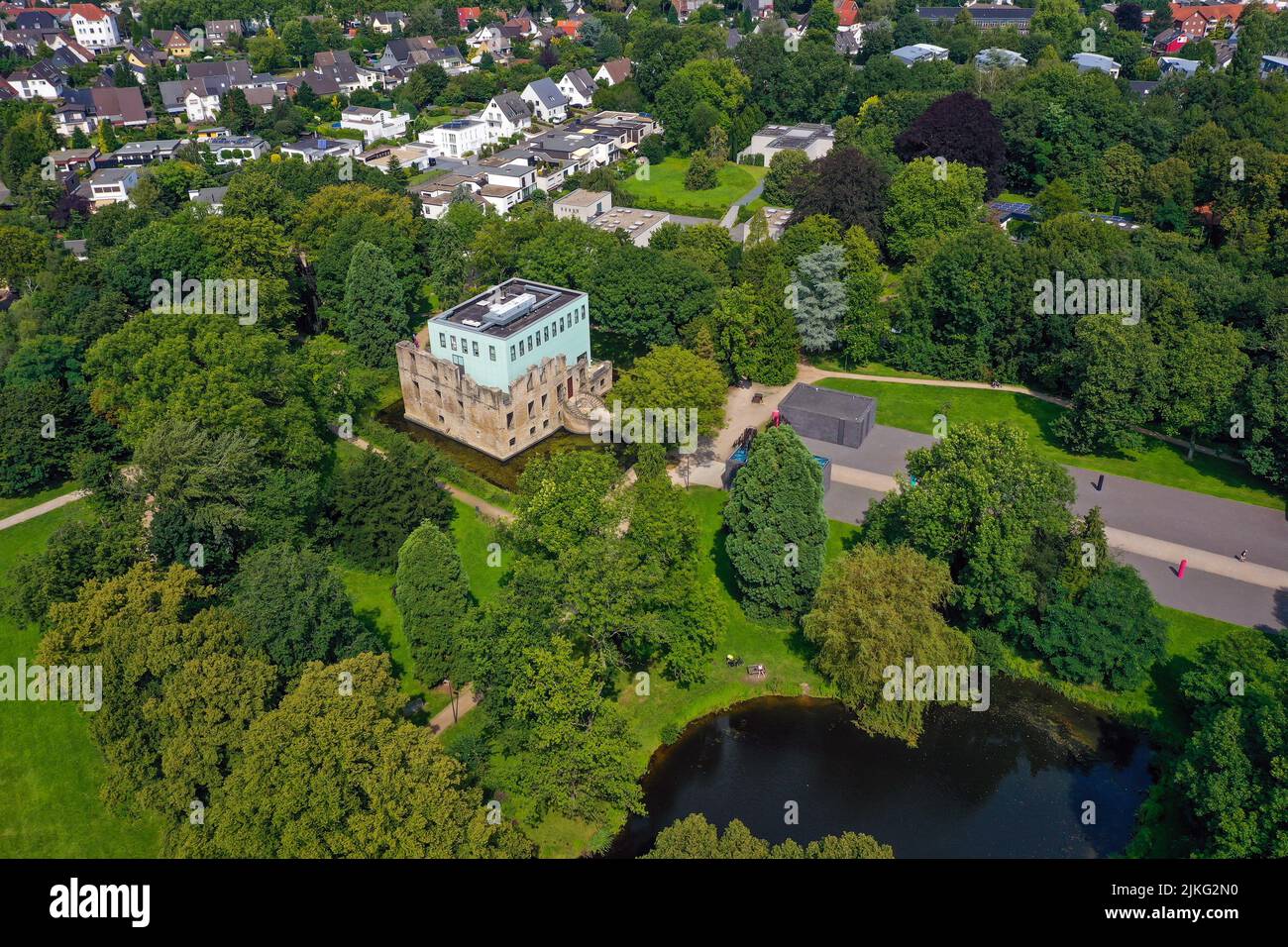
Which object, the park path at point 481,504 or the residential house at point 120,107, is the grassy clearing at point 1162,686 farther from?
the residential house at point 120,107

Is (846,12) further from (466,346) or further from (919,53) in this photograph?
(466,346)

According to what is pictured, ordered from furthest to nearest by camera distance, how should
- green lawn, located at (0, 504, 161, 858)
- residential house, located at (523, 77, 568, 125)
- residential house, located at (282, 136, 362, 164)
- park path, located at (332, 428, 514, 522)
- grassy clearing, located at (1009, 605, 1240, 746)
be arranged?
1. residential house, located at (523, 77, 568, 125)
2. residential house, located at (282, 136, 362, 164)
3. park path, located at (332, 428, 514, 522)
4. grassy clearing, located at (1009, 605, 1240, 746)
5. green lawn, located at (0, 504, 161, 858)

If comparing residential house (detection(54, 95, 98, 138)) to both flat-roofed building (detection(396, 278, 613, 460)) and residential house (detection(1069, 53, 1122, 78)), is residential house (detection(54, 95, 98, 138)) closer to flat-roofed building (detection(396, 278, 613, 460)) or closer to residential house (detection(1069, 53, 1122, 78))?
flat-roofed building (detection(396, 278, 613, 460))

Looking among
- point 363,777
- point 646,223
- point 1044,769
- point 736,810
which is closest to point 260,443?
point 363,777

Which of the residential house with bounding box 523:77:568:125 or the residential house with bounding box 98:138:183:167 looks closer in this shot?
the residential house with bounding box 98:138:183:167

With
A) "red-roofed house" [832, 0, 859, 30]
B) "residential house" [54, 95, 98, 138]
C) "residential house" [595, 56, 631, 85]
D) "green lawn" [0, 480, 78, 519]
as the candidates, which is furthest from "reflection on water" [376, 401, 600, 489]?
"red-roofed house" [832, 0, 859, 30]

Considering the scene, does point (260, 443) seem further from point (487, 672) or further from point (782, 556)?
point (782, 556)
